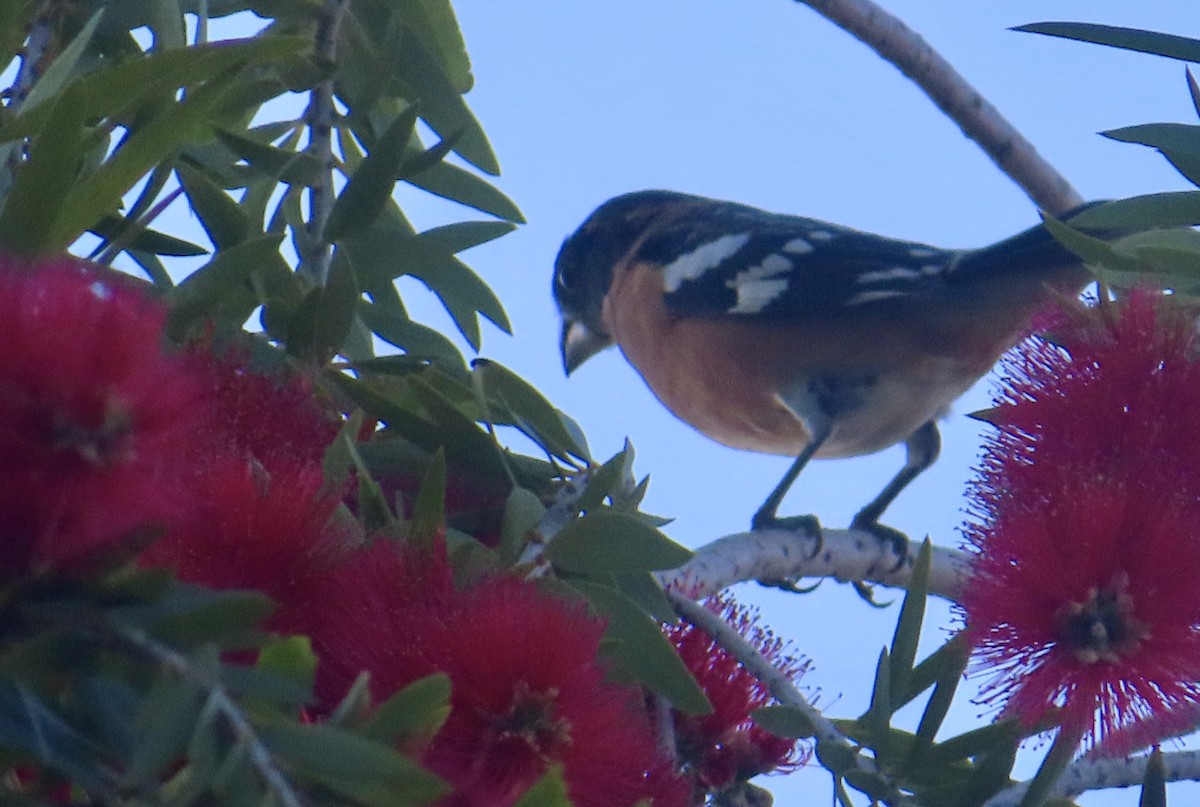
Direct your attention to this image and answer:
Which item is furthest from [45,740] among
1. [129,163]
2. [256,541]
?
[129,163]

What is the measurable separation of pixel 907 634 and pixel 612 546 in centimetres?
38

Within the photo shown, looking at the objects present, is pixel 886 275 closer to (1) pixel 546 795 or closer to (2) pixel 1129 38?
(2) pixel 1129 38

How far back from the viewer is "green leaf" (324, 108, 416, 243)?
1.52 metres

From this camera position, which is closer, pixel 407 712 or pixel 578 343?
pixel 407 712

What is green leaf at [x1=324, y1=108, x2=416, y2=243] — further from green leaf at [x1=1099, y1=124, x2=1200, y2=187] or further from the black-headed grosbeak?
the black-headed grosbeak

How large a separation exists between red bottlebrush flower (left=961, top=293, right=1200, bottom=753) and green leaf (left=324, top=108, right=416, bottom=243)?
2.26ft

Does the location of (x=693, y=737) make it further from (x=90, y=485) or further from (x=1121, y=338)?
(x=90, y=485)

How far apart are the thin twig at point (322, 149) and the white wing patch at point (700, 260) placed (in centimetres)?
328

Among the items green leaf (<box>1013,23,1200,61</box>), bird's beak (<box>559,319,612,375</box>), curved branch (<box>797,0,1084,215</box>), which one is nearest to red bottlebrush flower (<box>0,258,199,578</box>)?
green leaf (<box>1013,23,1200,61</box>)

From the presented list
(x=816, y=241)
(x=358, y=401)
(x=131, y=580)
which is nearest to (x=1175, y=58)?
(x=358, y=401)

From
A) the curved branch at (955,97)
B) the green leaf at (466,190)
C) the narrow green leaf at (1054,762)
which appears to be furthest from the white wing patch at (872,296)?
the narrow green leaf at (1054,762)

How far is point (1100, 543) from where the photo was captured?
1286mm

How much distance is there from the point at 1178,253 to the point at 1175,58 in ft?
0.69

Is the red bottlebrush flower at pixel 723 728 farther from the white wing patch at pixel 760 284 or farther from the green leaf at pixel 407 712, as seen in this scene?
the white wing patch at pixel 760 284
